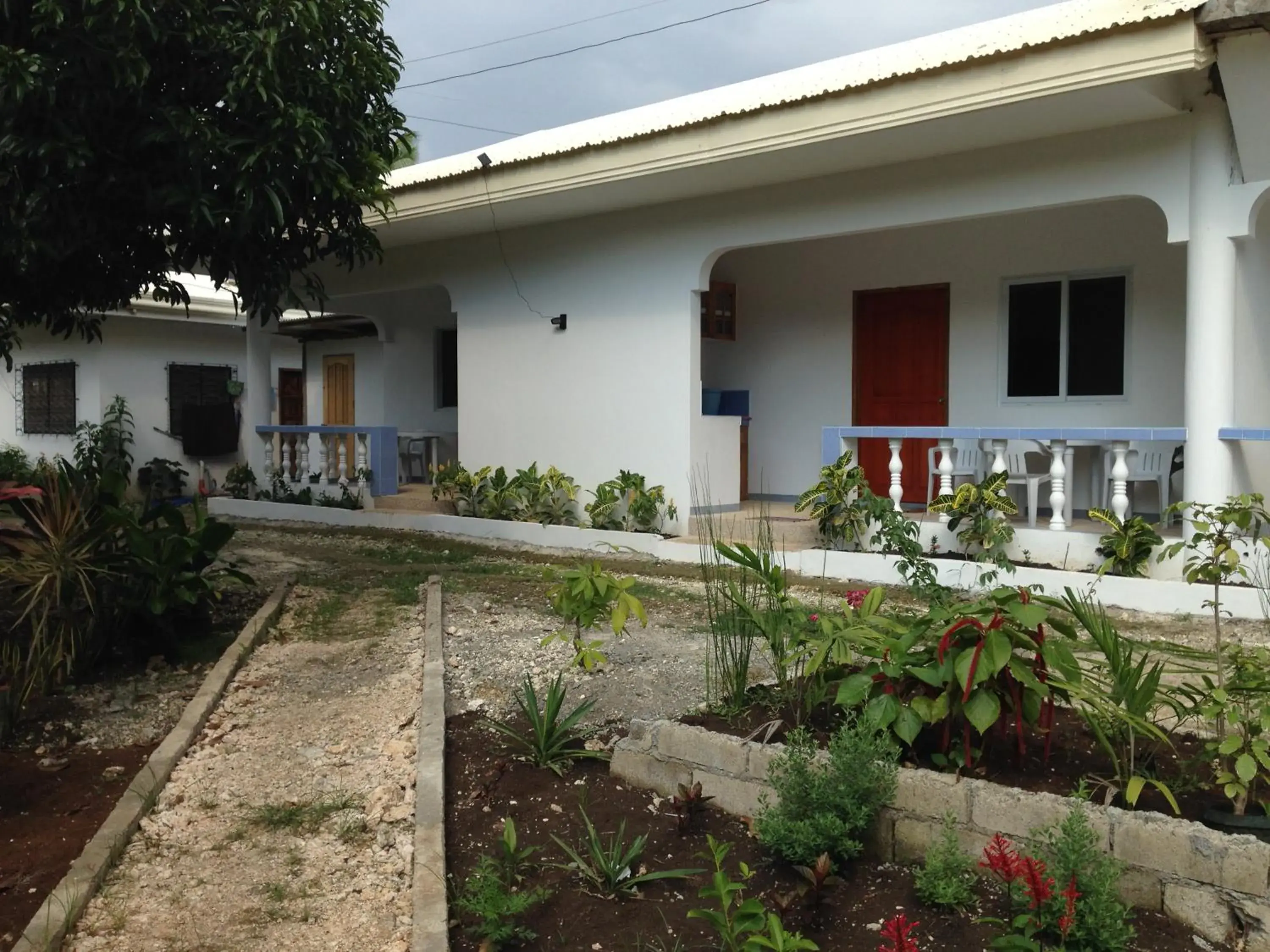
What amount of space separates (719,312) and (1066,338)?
3.40 m

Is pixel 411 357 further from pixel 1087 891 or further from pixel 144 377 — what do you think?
pixel 1087 891

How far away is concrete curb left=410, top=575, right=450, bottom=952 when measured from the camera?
263 cm

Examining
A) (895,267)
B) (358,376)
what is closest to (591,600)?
(895,267)

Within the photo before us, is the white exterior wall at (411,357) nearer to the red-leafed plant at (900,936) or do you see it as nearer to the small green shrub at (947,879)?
the small green shrub at (947,879)

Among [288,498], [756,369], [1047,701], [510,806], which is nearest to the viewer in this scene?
[1047,701]

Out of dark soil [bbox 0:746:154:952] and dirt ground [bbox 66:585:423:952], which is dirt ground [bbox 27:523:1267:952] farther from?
dark soil [bbox 0:746:154:952]

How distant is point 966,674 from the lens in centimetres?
289

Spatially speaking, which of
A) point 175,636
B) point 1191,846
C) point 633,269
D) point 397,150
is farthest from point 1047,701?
point 633,269

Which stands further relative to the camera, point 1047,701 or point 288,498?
point 288,498

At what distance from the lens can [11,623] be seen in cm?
574

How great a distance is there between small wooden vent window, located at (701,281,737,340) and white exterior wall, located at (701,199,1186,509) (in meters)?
0.15

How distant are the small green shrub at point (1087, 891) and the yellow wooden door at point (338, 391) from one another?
14626 mm

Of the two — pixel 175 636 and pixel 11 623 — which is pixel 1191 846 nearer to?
pixel 175 636

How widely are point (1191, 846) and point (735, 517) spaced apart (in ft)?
22.3
